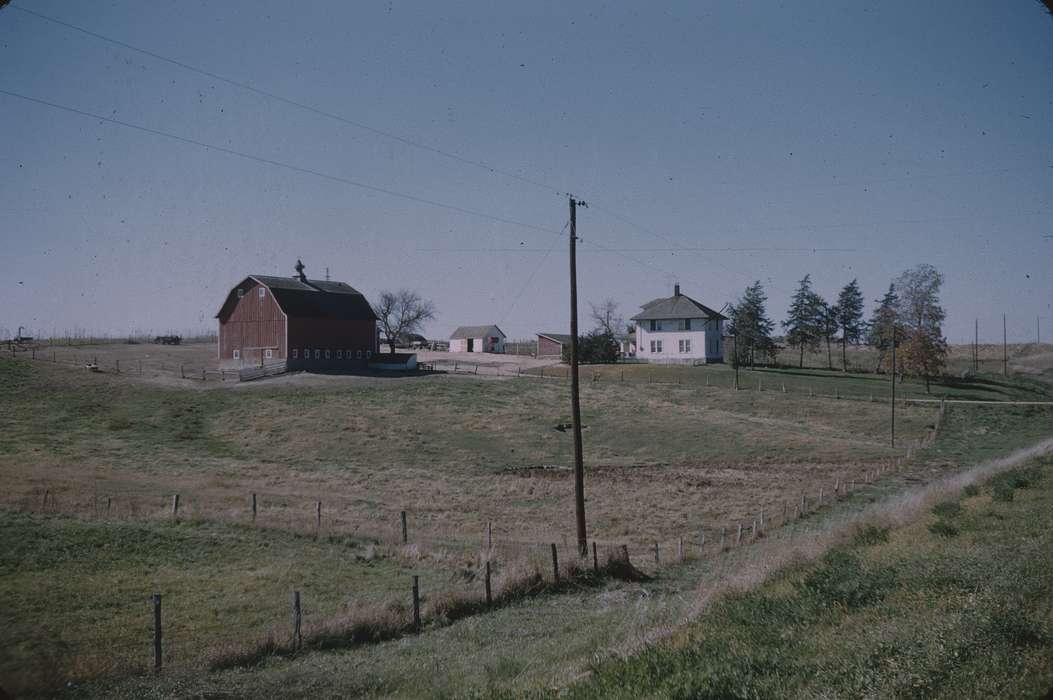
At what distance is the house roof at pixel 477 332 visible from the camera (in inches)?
5271

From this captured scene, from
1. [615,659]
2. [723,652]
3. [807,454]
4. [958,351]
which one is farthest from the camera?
[958,351]

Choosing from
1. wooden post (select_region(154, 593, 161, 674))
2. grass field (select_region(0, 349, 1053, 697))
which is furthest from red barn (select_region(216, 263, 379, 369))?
wooden post (select_region(154, 593, 161, 674))

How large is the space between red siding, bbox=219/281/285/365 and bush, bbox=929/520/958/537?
221 ft

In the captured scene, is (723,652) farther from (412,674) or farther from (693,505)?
(693,505)

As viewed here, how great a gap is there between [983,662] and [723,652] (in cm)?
318

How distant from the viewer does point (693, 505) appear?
1320 inches

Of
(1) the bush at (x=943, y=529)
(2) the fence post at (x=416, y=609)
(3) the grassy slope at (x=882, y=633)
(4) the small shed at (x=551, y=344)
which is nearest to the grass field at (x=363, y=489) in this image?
(2) the fence post at (x=416, y=609)

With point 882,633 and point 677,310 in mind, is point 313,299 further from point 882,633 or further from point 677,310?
point 882,633

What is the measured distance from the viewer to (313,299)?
7612 cm

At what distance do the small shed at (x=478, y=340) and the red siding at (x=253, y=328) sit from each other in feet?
192

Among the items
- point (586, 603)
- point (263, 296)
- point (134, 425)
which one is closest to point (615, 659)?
Answer: point (586, 603)

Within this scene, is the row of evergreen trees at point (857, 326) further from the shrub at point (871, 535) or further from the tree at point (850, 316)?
the shrub at point (871, 535)

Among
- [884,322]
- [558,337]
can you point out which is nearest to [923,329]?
[884,322]

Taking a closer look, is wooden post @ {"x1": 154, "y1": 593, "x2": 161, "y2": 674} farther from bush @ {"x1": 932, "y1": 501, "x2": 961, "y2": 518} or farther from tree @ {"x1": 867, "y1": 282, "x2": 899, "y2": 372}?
tree @ {"x1": 867, "y1": 282, "x2": 899, "y2": 372}
